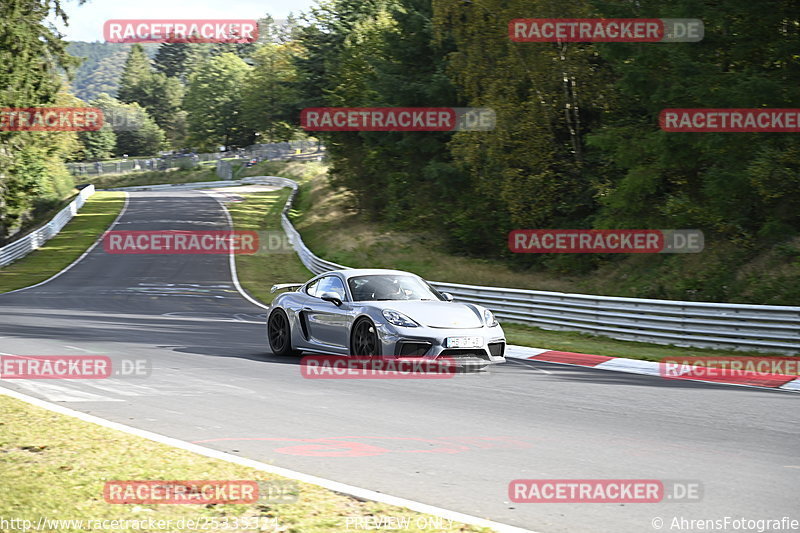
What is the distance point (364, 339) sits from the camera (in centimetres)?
1227

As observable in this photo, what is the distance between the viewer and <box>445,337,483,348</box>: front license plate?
11562mm

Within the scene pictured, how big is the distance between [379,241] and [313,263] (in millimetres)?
7375

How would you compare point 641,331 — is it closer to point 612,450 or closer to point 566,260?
point 612,450

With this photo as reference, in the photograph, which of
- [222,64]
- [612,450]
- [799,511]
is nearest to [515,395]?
[612,450]

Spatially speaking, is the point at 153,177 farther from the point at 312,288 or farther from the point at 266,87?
the point at 312,288

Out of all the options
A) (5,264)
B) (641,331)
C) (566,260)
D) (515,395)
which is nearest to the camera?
(515,395)

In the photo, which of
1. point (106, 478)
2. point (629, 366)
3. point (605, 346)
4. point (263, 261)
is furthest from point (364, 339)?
point (263, 261)

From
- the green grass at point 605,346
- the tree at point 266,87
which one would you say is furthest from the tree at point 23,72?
the tree at point 266,87

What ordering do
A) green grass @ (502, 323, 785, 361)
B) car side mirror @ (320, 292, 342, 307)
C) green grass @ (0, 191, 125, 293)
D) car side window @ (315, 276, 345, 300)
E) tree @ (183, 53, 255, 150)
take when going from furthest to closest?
1. tree @ (183, 53, 255, 150)
2. green grass @ (0, 191, 125, 293)
3. green grass @ (502, 323, 785, 361)
4. car side window @ (315, 276, 345, 300)
5. car side mirror @ (320, 292, 342, 307)

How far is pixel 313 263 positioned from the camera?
35562mm

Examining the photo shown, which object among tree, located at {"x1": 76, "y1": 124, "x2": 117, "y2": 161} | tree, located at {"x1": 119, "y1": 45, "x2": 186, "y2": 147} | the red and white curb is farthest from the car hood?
tree, located at {"x1": 119, "y1": 45, "x2": 186, "y2": 147}

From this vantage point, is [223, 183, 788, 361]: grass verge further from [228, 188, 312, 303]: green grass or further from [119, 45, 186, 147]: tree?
[119, 45, 186, 147]: tree

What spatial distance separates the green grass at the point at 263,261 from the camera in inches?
1310

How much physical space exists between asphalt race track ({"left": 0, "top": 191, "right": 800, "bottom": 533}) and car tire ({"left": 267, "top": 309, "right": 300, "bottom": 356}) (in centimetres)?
27
